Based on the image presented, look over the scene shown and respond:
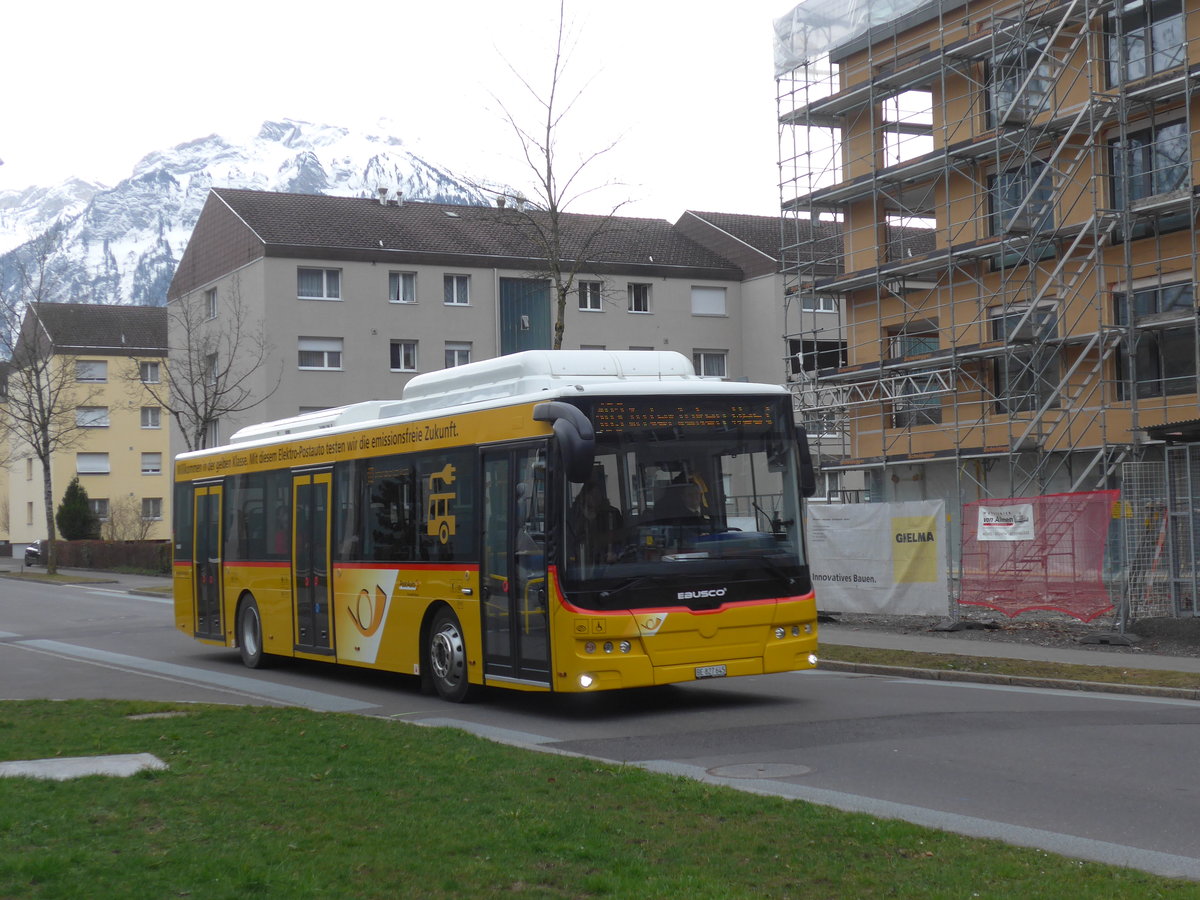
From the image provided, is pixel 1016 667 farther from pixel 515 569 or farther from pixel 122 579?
pixel 122 579

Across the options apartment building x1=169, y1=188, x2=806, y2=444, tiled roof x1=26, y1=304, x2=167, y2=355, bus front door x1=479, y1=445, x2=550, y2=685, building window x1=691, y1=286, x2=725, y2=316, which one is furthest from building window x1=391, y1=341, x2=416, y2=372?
bus front door x1=479, y1=445, x2=550, y2=685

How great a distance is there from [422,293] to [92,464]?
39.6m

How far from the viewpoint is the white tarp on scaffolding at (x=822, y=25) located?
36.1 meters

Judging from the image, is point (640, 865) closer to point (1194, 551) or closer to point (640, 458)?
point (640, 458)

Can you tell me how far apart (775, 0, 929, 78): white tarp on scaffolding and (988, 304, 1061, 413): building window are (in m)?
8.31

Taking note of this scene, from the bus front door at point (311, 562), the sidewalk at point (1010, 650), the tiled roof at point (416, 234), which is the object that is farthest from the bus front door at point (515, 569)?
the tiled roof at point (416, 234)

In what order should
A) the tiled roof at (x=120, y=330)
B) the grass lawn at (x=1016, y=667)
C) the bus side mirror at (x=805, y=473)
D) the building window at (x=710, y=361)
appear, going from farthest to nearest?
1. the tiled roof at (x=120, y=330)
2. the building window at (x=710, y=361)
3. the grass lawn at (x=1016, y=667)
4. the bus side mirror at (x=805, y=473)

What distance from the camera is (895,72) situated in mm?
35125

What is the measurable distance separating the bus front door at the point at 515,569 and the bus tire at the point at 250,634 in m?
6.10

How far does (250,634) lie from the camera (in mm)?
18594

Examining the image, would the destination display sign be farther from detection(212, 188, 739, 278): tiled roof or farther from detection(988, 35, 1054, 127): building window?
detection(212, 188, 739, 278): tiled roof

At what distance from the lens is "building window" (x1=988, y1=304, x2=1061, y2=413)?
3130cm

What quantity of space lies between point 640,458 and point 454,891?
692 cm

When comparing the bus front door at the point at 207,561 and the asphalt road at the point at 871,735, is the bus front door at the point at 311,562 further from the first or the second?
the bus front door at the point at 207,561
